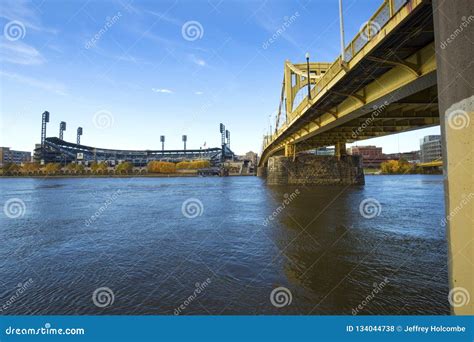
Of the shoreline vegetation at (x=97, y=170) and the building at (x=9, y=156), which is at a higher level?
the building at (x=9, y=156)

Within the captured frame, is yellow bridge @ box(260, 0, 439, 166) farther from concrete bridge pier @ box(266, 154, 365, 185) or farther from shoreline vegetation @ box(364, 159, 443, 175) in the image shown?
shoreline vegetation @ box(364, 159, 443, 175)

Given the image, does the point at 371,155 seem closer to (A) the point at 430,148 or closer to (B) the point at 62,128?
(A) the point at 430,148

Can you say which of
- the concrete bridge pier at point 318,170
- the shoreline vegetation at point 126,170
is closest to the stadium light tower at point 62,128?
the shoreline vegetation at point 126,170

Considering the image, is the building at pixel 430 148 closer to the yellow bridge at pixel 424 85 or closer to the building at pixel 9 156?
the yellow bridge at pixel 424 85

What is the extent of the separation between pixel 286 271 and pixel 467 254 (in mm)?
4221

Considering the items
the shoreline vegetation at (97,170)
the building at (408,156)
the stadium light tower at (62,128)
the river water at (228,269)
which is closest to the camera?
the river water at (228,269)

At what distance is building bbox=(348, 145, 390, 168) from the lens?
154125mm

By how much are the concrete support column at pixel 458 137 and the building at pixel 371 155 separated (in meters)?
159

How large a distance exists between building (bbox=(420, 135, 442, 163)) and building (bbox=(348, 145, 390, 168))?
1891 cm

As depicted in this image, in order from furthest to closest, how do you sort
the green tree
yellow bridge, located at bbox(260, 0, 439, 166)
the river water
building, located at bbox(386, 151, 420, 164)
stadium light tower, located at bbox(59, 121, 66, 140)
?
1. stadium light tower, located at bbox(59, 121, 66, 140)
2. building, located at bbox(386, 151, 420, 164)
3. the green tree
4. yellow bridge, located at bbox(260, 0, 439, 166)
5. the river water

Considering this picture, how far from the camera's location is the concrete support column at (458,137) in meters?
3.70

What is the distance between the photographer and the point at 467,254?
3.69m

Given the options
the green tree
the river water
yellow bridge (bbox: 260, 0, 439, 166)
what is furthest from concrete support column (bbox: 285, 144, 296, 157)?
the green tree
